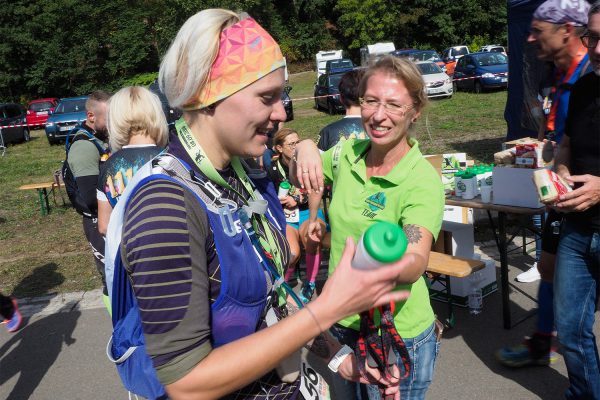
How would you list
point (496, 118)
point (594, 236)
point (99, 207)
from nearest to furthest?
point (594, 236)
point (99, 207)
point (496, 118)

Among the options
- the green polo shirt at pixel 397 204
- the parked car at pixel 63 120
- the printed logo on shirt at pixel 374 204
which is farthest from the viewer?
the parked car at pixel 63 120

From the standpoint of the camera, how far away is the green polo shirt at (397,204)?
2.12 meters

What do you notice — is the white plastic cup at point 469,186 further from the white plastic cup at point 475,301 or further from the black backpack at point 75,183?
the black backpack at point 75,183

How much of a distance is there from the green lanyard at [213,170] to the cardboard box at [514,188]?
2.96 m

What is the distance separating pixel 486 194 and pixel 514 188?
27cm

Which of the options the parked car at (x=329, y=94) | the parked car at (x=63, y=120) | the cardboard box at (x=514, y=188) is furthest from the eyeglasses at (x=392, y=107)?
the parked car at (x=63, y=120)

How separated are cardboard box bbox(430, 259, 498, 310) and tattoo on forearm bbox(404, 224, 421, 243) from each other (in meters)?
2.87

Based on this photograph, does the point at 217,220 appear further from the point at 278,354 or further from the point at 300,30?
the point at 300,30

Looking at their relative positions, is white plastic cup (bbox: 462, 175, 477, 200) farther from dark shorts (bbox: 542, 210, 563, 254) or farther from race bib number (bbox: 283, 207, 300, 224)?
race bib number (bbox: 283, 207, 300, 224)

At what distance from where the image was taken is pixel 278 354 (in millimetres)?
1231

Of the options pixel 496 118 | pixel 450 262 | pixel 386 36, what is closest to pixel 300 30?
pixel 386 36

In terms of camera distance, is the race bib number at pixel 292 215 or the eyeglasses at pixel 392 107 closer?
the eyeglasses at pixel 392 107

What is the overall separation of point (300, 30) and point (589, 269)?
49232 millimetres

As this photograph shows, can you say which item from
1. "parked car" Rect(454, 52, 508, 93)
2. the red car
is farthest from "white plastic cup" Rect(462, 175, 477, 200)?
the red car
